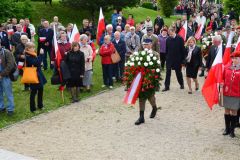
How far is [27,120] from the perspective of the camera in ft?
38.1

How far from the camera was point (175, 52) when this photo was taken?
14250 mm

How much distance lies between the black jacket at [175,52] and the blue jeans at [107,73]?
6.43 feet

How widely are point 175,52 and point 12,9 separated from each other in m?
13.6

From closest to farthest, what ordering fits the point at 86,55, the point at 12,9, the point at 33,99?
the point at 33,99, the point at 86,55, the point at 12,9

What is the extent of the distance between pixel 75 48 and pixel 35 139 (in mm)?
3756

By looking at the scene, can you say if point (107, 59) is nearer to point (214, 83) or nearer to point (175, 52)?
point (175, 52)

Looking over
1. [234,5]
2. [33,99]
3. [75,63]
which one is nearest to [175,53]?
[75,63]

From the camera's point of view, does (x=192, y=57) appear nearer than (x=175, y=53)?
Yes

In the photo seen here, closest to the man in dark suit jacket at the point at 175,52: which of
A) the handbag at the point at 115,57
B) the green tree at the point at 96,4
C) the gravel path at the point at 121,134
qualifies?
the gravel path at the point at 121,134

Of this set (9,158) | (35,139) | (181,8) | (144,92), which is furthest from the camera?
(181,8)

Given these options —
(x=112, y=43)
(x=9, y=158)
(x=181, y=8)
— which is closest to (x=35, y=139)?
(x=9, y=158)

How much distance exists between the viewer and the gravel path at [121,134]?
30.4ft

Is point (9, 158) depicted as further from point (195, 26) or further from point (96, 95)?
point (195, 26)

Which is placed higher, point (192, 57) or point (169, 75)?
point (192, 57)
